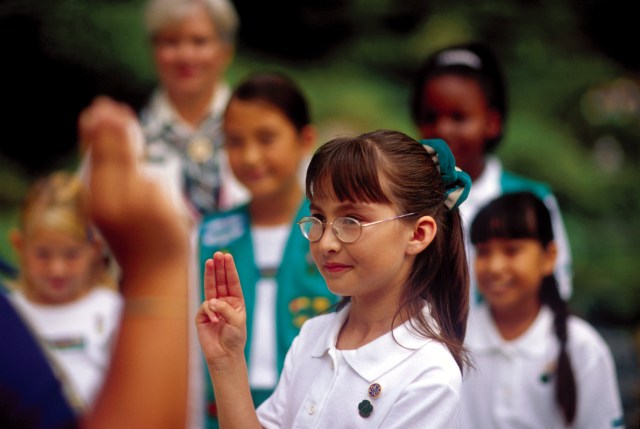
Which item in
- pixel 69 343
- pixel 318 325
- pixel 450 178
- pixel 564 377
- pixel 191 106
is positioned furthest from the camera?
pixel 191 106

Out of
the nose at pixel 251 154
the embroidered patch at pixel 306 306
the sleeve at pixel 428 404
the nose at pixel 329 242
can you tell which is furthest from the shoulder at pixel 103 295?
the sleeve at pixel 428 404

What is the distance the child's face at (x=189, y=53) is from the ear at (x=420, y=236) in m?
2.85

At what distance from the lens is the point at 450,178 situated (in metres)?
2.08

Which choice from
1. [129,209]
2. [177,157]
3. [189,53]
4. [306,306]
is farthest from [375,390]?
[189,53]

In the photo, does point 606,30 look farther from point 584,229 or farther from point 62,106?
point 62,106

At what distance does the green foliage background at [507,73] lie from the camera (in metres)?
6.75

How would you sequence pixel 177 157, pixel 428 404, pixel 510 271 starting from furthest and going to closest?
pixel 177 157 → pixel 510 271 → pixel 428 404

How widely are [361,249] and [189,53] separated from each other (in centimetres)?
290

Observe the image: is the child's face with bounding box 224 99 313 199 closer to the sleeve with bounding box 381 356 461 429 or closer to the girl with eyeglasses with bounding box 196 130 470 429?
the girl with eyeglasses with bounding box 196 130 470 429

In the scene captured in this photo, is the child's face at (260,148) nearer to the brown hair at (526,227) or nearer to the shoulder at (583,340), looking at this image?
the brown hair at (526,227)

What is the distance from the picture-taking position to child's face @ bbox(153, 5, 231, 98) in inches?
180

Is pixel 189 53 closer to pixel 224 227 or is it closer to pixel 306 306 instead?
pixel 224 227

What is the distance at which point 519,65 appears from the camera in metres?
7.42

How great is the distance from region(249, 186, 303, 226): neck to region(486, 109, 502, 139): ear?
35.0 inches
